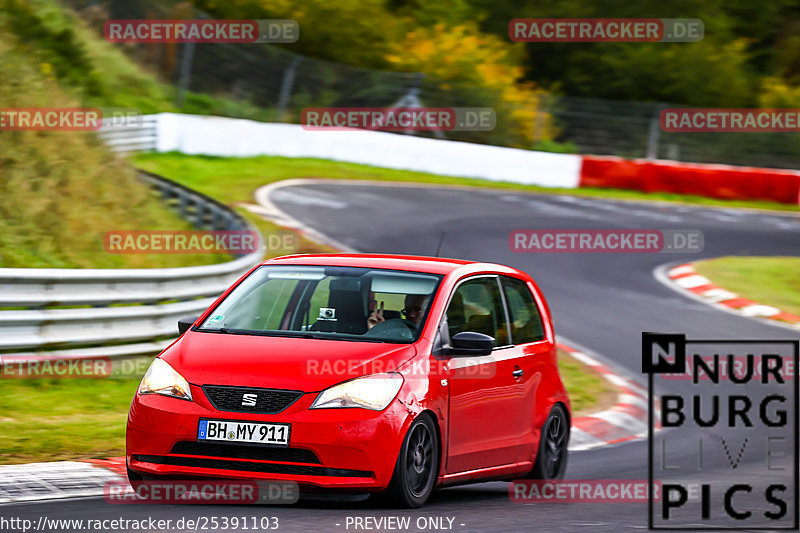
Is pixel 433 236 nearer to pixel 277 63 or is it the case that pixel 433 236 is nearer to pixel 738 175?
pixel 277 63

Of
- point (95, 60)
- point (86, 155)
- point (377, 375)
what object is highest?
point (95, 60)

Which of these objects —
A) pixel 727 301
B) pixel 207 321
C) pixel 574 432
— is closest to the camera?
pixel 207 321

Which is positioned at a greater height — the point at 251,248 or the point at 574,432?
the point at 251,248

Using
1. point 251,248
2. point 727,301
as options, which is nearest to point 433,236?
point 727,301

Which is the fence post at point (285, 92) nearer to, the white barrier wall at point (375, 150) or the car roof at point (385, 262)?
the white barrier wall at point (375, 150)

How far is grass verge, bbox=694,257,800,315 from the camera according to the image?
1972 cm

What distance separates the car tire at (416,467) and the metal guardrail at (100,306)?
15.8ft

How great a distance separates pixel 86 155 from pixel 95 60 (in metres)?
9.56

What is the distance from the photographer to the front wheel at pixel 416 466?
22.2 feet

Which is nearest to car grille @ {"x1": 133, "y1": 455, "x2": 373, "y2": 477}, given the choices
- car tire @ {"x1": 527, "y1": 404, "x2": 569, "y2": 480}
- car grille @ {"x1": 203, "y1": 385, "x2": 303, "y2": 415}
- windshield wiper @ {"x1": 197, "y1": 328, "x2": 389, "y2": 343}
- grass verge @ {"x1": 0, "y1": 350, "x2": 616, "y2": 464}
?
car grille @ {"x1": 203, "y1": 385, "x2": 303, "y2": 415}

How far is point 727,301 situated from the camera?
19.3m

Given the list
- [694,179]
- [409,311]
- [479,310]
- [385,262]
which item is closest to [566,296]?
[479,310]

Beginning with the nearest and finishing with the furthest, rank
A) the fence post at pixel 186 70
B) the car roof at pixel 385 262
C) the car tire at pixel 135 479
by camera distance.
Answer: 1. the car tire at pixel 135 479
2. the car roof at pixel 385 262
3. the fence post at pixel 186 70

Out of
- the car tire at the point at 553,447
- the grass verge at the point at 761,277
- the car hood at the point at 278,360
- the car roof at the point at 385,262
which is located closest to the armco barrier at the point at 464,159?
the grass verge at the point at 761,277
